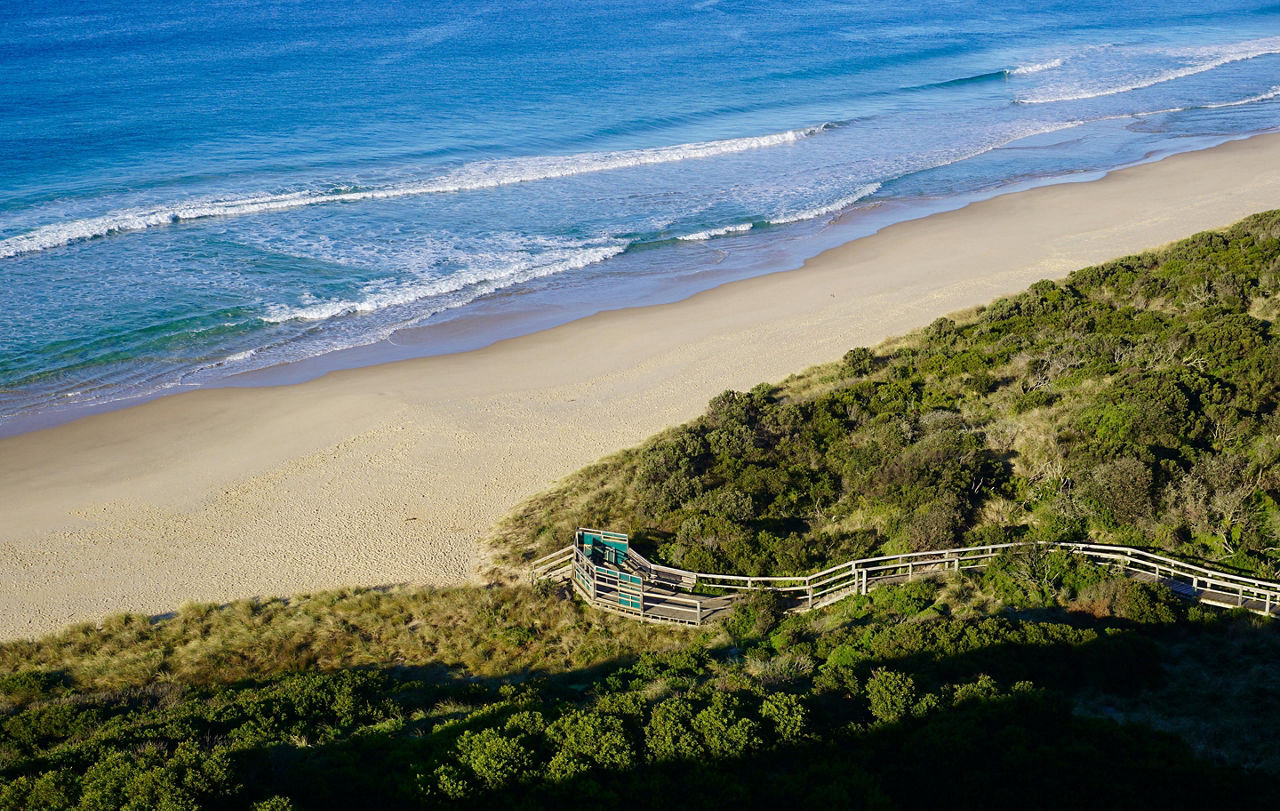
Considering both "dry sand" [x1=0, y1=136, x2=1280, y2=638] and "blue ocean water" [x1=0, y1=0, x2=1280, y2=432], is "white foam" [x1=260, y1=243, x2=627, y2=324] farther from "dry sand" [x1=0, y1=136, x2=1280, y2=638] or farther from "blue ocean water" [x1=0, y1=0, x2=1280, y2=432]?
"dry sand" [x1=0, y1=136, x2=1280, y2=638]

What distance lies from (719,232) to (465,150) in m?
17.9

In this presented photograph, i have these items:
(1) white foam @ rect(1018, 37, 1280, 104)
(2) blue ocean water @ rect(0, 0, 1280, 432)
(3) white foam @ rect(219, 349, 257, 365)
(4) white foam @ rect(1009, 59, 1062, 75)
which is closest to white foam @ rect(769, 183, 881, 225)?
(2) blue ocean water @ rect(0, 0, 1280, 432)

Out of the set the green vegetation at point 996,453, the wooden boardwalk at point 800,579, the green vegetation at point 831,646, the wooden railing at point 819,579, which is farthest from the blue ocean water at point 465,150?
the wooden railing at point 819,579

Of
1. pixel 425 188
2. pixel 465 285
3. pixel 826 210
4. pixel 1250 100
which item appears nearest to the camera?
pixel 465 285

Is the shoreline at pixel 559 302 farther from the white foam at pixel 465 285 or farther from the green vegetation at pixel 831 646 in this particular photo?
the green vegetation at pixel 831 646

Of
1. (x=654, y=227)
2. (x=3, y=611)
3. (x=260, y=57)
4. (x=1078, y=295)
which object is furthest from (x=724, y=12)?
(x=3, y=611)

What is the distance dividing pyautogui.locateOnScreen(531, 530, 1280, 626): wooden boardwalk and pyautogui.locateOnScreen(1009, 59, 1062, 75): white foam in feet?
195

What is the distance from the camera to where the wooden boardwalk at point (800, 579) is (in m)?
12.4

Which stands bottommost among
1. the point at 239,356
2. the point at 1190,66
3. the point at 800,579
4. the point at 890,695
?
the point at 800,579

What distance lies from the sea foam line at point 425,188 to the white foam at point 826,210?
966 cm

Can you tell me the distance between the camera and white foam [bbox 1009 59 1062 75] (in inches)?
2506

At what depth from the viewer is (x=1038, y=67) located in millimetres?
65062

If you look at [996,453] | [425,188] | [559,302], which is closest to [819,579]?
[996,453]

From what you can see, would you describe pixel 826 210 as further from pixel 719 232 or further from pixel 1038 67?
pixel 1038 67
